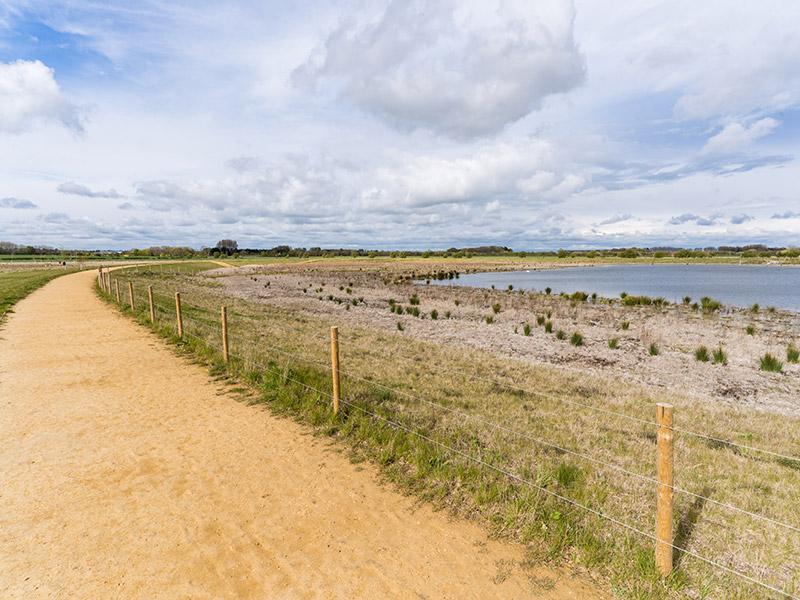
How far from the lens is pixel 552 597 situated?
12.2 ft

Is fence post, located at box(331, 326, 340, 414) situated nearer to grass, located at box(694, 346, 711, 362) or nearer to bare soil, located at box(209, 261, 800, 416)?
bare soil, located at box(209, 261, 800, 416)

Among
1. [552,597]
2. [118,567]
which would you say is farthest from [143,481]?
[552,597]

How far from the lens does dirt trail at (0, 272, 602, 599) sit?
3889 mm

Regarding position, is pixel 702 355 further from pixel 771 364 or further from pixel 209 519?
pixel 209 519

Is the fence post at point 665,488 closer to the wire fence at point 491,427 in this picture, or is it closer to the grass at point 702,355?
the wire fence at point 491,427

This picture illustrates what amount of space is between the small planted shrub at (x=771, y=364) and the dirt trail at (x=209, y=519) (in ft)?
47.0

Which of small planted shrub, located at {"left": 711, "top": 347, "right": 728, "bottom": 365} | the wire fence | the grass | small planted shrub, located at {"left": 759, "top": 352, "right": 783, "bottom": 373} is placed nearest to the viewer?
the wire fence

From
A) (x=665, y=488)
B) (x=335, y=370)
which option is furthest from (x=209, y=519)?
(x=665, y=488)

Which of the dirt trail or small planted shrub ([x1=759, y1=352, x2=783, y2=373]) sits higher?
the dirt trail

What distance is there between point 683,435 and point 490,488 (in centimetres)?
503

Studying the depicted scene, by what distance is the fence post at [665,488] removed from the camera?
148 inches

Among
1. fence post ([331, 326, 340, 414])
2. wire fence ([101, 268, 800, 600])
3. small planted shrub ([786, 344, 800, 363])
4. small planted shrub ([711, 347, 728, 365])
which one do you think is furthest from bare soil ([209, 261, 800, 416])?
fence post ([331, 326, 340, 414])

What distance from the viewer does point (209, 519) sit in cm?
484

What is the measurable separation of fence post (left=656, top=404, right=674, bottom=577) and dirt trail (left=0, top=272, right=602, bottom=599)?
79 cm
